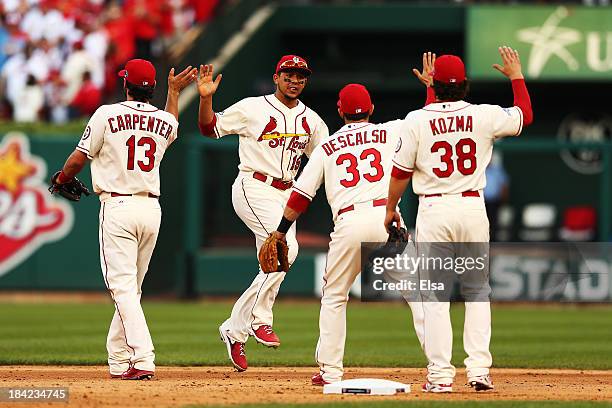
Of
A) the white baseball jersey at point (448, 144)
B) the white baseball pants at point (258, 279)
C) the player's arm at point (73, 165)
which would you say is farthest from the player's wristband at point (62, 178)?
the white baseball jersey at point (448, 144)

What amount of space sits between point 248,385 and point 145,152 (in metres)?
1.75

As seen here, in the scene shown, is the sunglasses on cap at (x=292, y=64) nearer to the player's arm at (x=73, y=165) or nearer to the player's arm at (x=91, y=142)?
the player's arm at (x=91, y=142)

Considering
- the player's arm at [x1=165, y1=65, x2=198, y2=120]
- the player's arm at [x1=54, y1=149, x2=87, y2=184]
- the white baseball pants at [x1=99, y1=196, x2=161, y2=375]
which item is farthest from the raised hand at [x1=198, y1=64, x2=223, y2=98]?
the player's arm at [x1=54, y1=149, x2=87, y2=184]

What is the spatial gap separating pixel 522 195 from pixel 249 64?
5.09m

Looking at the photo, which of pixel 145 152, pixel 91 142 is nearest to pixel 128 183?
pixel 145 152

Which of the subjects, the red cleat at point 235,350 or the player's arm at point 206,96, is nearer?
the player's arm at point 206,96

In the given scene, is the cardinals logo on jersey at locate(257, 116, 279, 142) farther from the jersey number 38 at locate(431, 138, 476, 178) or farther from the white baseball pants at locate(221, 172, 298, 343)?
the jersey number 38 at locate(431, 138, 476, 178)

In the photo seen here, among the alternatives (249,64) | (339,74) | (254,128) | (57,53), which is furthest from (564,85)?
(254,128)

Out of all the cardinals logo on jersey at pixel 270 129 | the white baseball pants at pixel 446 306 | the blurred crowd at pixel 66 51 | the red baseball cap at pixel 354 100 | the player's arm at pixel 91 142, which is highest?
the blurred crowd at pixel 66 51

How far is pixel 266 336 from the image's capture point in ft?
32.0

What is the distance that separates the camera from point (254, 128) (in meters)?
9.82

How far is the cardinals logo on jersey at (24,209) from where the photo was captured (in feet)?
59.6

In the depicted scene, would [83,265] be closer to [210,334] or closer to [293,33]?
[210,334]

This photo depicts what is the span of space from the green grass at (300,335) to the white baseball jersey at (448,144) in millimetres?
2930
